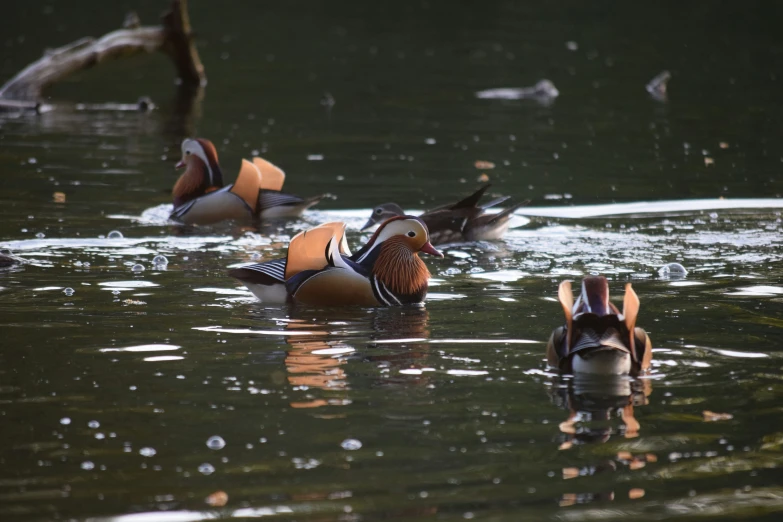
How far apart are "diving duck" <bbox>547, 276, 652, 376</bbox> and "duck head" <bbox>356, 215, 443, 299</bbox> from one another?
2242 mm

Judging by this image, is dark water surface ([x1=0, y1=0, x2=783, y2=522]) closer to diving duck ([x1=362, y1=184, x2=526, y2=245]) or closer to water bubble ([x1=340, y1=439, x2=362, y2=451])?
water bubble ([x1=340, y1=439, x2=362, y2=451])

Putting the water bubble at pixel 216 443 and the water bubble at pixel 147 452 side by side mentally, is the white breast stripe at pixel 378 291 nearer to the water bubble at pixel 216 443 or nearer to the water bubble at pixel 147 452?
the water bubble at pixel 216 443

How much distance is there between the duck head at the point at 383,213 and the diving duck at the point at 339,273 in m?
2.46

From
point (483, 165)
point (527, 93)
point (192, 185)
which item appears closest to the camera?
point (192, 185)

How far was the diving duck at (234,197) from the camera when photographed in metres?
13.5

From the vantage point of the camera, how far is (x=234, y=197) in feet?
44.7

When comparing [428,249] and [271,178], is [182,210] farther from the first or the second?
[428,249]

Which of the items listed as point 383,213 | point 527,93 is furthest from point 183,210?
point 527,93

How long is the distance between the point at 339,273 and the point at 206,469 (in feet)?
11.8

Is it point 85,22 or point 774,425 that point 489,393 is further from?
point 85,22

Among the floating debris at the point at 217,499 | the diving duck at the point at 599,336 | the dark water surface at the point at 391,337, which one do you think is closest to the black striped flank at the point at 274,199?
the dark water surface at the point at 391,337

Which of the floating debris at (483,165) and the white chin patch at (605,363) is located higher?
the floating debris at (483,165)

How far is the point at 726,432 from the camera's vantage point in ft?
21.2

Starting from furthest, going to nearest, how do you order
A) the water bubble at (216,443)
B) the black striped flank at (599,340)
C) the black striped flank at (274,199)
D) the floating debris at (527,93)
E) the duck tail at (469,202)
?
the floating debris at (527,93) < the black striped flank at (274,199) < the duck tail at (469,202) < the black striped flank at (599,340) < the water bubble at (216,443)
